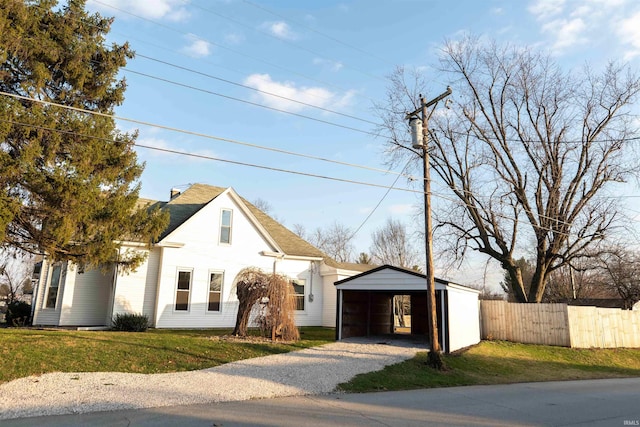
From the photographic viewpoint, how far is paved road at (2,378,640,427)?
6.55 meters

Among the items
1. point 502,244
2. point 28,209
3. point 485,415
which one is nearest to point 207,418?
point 485,415

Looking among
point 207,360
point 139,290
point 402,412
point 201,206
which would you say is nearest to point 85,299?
point 139,290

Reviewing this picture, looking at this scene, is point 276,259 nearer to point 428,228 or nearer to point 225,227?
point 225,227

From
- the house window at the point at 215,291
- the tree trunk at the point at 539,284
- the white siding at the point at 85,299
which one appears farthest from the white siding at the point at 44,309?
the tree trunk at the point at 539,284

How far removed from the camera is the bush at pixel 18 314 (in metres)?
18.4

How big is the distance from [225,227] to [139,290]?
4811 millimetres

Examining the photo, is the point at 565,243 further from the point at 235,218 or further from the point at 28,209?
the point at 28,209

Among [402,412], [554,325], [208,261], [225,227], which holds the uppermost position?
[225,227]

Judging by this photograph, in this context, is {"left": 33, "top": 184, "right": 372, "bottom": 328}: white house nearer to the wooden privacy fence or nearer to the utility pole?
the wooden privacy fence

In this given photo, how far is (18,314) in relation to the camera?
18.8m

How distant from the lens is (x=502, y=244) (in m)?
25.0

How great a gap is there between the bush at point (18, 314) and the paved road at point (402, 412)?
49.2 ft

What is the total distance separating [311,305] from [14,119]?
1549cm

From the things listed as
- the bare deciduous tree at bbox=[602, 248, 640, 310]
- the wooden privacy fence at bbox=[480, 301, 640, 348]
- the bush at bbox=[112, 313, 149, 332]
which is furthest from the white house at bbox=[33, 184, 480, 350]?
the bare deciduous tree at bbox=[602, 248, 640, 310]
